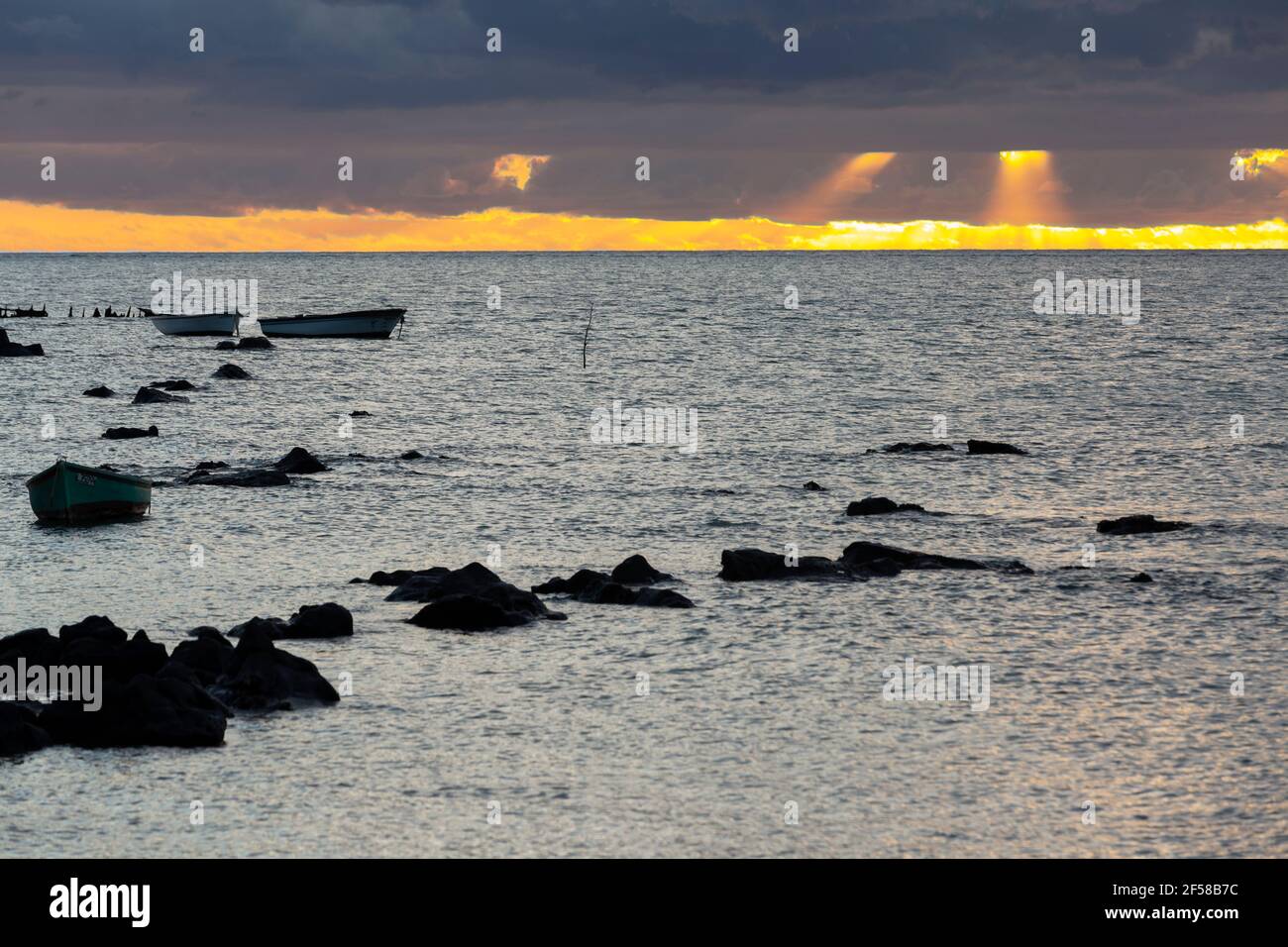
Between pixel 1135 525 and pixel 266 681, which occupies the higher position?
pixel 1135 525

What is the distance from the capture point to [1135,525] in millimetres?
43625

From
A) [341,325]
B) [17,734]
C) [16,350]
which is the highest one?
[341,325]

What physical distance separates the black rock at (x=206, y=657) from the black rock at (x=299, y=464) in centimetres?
2842

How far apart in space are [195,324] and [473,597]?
12246cm

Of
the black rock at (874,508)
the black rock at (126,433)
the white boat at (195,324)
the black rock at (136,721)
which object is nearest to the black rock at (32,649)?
the black rock at (136,721)

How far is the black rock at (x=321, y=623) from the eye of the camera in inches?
1197

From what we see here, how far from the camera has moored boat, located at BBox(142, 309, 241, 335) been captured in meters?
146

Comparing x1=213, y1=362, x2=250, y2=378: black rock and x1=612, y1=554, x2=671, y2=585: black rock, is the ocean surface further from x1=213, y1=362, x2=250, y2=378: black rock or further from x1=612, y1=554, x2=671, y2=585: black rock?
x1=213, y1=362, x2=250, y2=378: black rock

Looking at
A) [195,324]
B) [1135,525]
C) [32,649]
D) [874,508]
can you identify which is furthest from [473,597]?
[195,324]

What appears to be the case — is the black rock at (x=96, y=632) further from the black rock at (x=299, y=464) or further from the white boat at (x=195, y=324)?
the white boat at (x=195, y=324)

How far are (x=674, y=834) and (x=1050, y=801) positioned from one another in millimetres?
5300

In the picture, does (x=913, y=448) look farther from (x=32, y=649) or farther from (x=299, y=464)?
(x=32, y=649)

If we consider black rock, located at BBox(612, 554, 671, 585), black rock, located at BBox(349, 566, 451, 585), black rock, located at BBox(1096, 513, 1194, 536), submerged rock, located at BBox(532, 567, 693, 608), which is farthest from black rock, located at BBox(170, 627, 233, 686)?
black rock, located at BBox(1096, 513, 1194, 536)
